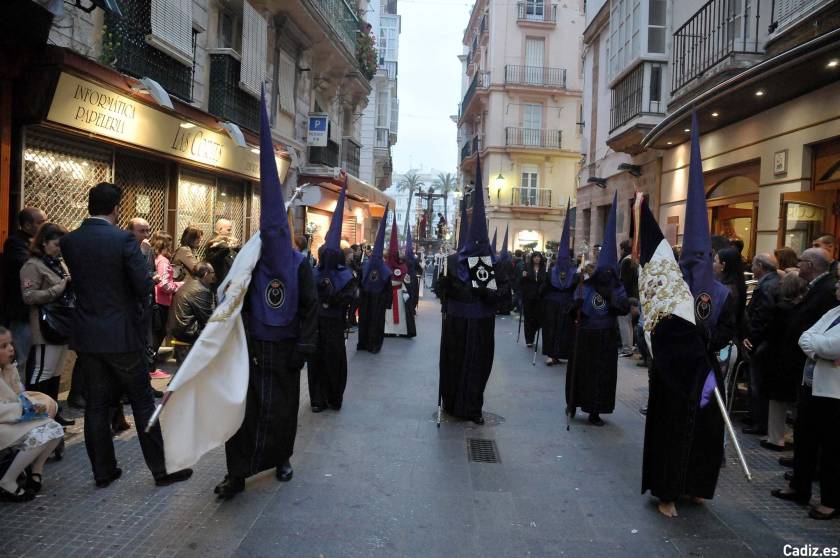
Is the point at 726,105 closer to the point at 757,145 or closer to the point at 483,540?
the point at 757,145

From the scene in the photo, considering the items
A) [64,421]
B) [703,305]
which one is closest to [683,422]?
[703,305]

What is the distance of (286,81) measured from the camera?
54.7 ft

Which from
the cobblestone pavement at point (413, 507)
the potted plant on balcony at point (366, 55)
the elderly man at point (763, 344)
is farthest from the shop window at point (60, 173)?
the potted plant on balcony at point (366, 55)

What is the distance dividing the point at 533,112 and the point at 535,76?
211cm

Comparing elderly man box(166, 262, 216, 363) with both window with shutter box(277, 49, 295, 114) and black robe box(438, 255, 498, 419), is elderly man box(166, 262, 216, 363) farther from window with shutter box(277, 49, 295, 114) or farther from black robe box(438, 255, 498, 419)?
window with shutter box(277, 49, 295, 114)

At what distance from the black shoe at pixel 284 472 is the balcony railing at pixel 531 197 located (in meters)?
35.9

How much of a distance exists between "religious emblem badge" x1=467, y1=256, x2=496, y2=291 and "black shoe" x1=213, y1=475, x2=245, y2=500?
3.24 m

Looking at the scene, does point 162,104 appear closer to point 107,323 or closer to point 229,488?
point 107,323

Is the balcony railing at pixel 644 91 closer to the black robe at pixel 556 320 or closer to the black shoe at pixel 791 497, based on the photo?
the black robe at pixel 556 320

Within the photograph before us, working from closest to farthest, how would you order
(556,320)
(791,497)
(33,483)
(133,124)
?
(33,483) < (791,497) < (133,124) < (556,320)

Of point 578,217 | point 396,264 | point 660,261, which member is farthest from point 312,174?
point 660,261

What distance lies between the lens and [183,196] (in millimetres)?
11758

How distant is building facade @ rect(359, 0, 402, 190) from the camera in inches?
1443

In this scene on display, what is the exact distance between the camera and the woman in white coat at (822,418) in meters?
4.63
